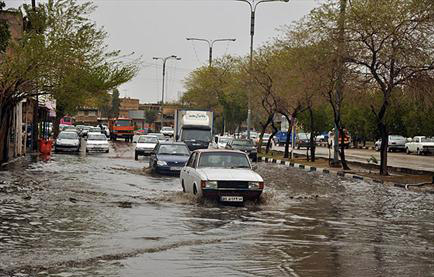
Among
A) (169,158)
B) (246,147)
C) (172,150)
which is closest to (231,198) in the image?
(169,158)

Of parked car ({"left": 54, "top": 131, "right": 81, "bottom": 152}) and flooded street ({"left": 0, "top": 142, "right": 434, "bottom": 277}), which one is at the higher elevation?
parked car ({"left": 54, "top": 131, "right": 81, "bottom": 152})

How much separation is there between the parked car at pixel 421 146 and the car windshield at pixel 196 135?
76.5ft

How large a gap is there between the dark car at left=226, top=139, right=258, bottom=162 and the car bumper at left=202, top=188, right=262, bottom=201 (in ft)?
94.8

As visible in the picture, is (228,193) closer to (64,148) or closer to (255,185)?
(255,185)

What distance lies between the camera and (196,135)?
4638 cm

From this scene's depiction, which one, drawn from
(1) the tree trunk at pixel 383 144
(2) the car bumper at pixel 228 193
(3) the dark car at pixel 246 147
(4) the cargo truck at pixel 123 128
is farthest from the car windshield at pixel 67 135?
(2) the car bumper at pixel 228 193

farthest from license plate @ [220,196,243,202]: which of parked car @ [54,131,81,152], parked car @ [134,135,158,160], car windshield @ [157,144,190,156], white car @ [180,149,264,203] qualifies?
parked car @ [54,131,81,152]

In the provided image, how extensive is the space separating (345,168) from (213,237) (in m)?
24.0

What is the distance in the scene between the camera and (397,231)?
1428 centimetres

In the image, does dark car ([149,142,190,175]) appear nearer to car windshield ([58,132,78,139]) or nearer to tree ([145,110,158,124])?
car windshield ([58,132,78,139])

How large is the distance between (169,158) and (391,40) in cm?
1004

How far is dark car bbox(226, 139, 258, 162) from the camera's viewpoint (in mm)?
47031

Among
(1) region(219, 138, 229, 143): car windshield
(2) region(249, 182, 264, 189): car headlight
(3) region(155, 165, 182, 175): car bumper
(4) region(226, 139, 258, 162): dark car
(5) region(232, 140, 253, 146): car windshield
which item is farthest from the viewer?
(1) region(219, 138, 229, 143): car windshield

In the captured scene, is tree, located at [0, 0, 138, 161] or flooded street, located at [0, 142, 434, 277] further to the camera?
tree, located at [0, 0, 138, 161]
